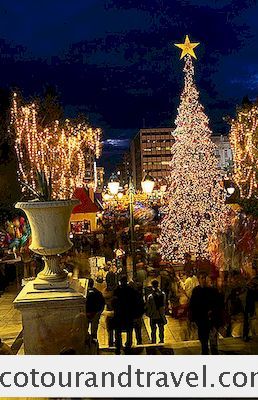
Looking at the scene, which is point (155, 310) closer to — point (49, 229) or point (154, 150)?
point (49, 229)

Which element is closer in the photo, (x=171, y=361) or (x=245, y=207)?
(x=171, y=361)

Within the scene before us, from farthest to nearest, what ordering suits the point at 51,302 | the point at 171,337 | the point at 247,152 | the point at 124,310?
1. the point at 247,152
2. the point at 171,337
3. the point at 124,310
4. the point at 51,302

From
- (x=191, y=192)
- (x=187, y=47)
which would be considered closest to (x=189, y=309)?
(x=191, y=192)

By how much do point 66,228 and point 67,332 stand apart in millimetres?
1551

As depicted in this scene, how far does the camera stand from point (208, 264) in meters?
15.3

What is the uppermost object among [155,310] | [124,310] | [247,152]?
[247,152]

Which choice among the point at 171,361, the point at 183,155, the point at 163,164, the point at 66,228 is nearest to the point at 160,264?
the point at 183,155

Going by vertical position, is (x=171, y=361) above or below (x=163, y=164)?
below

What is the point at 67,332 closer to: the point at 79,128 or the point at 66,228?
the point at 66,228

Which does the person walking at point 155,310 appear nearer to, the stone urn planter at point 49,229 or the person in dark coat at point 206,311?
the person in dark coat at point 206,311

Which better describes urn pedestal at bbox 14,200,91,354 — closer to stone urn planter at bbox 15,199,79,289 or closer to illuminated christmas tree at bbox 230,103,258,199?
stone urn planter at bbox 15,199,79,289

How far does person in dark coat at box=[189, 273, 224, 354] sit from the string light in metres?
20.1

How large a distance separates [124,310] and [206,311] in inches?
63.2

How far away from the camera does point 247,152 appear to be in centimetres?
3716
